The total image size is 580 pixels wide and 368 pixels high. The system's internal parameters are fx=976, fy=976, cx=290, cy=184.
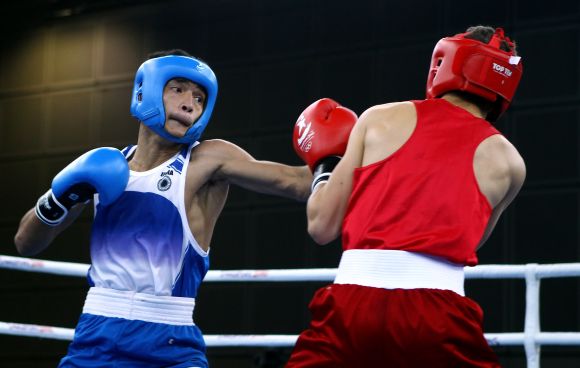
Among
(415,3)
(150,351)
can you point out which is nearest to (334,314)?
(150,351)

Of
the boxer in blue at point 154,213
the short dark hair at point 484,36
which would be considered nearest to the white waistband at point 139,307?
the boxer in blue at point 154,213

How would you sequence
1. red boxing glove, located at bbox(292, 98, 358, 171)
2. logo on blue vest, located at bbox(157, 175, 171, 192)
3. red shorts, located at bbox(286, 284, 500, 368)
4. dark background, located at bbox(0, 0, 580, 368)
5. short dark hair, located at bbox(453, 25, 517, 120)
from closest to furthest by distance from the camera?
red shorts, located at bbox(286, 284, 500, 368) → short dark hair, located at bbox(453, 25, 517, 120) → red boxing glove, located at bbox(292, 98, 358, 171) → logo on blue vest, located at bbox(157, 175, 171, 192) → dark background, located at bbox(0, 0, 580, 368)

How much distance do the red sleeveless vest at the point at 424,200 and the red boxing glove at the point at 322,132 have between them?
12.9 inches

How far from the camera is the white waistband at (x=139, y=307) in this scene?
2.64m

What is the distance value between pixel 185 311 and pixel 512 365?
12.1ft

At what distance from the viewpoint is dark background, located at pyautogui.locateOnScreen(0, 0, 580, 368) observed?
5.81m

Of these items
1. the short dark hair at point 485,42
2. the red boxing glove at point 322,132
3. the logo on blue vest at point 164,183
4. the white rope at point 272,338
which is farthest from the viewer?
the white rope at point 272,338

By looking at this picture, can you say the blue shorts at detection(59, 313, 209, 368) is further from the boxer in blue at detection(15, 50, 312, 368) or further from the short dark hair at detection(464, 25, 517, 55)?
the short dark hair at detection(464, 25, 517, 55)

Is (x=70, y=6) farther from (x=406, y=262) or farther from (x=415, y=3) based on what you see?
(x=406, y=262)

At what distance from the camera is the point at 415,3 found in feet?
21.1

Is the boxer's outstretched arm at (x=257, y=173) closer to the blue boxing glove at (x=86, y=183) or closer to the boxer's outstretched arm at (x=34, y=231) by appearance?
the blue boxing glove at (x=86, y=183)

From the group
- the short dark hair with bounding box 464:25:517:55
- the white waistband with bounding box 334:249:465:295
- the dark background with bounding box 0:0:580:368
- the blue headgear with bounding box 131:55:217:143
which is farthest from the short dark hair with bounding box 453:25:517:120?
the dark background with bounding box 0:0:580:368

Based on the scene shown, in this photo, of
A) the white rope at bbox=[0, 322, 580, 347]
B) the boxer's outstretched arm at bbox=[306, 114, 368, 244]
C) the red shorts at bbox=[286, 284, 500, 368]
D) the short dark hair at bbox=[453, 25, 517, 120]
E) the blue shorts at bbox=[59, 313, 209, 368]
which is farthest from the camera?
the white rope at bbox=[0, 322, 580, 347]

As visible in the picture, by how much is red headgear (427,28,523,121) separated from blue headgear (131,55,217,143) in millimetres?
816
